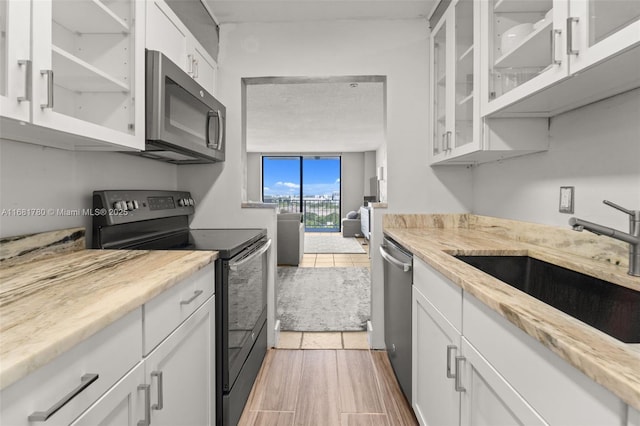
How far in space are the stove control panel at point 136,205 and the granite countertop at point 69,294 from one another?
8.4 inches

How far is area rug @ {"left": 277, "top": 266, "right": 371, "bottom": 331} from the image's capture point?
273 cm

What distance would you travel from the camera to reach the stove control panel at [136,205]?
146 cm

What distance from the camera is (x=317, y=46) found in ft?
7.48

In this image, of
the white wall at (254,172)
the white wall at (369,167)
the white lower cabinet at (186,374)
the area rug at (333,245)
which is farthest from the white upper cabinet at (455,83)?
the white wall at (254,172)

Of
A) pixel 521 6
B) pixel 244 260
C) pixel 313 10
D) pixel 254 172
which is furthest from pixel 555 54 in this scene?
pixel 254 172

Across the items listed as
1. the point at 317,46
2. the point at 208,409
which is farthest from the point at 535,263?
the point at 317,46

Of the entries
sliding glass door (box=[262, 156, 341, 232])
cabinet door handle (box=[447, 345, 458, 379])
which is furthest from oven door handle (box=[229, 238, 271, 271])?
sliding glass door (box=[262, 156, 341, 232])

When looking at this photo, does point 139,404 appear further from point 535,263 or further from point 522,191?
point 522,191

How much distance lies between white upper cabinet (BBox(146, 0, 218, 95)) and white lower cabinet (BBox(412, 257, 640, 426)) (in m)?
1.51

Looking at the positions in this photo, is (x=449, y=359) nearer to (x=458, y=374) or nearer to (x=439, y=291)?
(x=458, y=374)

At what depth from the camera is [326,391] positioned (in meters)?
1.83

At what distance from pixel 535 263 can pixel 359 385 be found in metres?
1.15

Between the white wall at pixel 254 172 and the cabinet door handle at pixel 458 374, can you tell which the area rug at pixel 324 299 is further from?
the white wall at pixel 254 172

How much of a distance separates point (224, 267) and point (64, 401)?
2.75 feet
